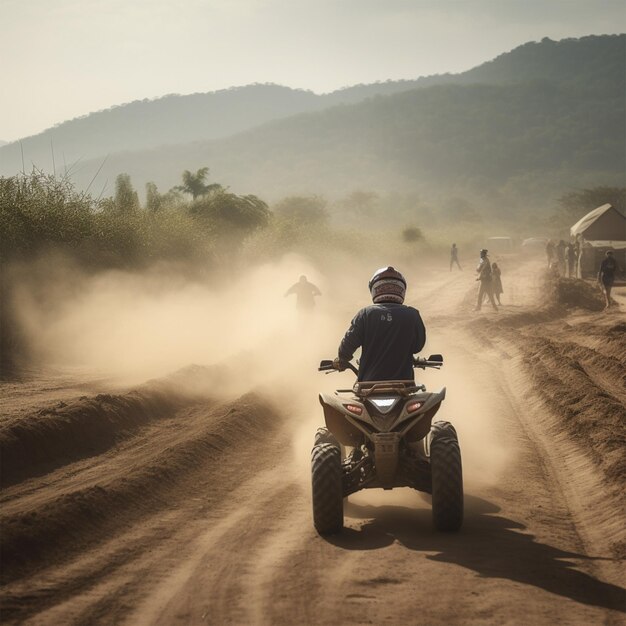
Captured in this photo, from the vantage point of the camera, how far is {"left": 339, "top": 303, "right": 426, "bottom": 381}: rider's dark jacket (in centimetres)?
771

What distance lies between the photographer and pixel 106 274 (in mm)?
23438

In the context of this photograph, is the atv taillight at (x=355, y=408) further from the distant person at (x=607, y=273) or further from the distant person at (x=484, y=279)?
the distant person at (x=484, y=279)

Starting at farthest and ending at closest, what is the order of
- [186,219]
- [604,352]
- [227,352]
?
[186,219]
[227,352]
[604,352]

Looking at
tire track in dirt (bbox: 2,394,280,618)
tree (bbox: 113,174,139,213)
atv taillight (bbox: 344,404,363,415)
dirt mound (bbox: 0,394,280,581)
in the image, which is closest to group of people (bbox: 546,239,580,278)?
tree (bbox: 113,174,139,213)

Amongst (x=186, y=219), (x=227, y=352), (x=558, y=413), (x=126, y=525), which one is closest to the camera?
(x=126, y=525)

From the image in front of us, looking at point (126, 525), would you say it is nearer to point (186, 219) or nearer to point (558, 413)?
point (558, 413)

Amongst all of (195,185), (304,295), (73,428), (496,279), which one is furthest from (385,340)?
(195,185)

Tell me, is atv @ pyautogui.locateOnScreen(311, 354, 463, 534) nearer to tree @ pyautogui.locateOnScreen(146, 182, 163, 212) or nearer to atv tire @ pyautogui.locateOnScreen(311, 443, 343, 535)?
atv tire @ pyautogui.locateOnScreen(311, 443, 343, 535)

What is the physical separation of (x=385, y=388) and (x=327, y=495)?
1079 millimetres

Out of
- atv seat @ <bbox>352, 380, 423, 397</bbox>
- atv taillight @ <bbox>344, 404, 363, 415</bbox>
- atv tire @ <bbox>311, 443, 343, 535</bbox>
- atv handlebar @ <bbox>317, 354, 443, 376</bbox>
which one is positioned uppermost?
atv handlebar @ <bbox>317, 354, 443, 376</bbox>

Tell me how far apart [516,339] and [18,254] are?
12455mm

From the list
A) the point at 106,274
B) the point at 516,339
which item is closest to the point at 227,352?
the point at 106,274

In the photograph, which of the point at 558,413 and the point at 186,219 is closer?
the point at 558,413

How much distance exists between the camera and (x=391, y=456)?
7133 millimetres
